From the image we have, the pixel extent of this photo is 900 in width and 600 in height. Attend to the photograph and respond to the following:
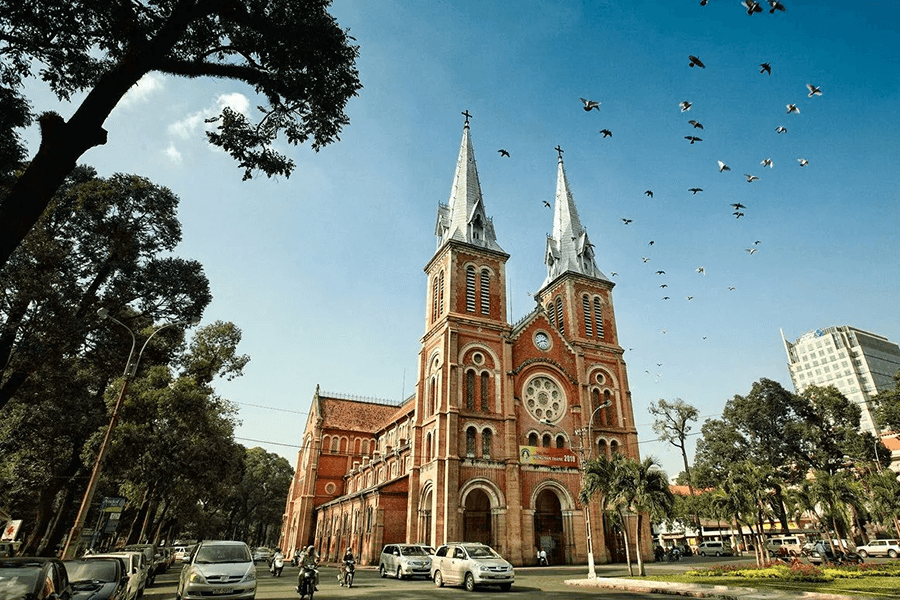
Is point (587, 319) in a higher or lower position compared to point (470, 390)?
higher

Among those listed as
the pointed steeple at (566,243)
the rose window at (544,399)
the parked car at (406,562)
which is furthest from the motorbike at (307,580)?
the pointed steeple at (566,243)

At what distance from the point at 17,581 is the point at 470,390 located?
92.1 feet

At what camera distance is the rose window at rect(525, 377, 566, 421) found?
36156mm

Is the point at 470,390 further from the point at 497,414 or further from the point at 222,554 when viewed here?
the point at 222,554

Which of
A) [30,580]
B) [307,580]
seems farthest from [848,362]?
[30,580]

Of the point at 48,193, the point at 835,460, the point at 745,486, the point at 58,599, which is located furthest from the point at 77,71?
the point at 835,460

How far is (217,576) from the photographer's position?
12.6m

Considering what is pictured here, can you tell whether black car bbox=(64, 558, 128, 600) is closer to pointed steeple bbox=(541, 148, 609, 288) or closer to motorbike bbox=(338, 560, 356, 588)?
motorbike bbox=(338, 560, 356, 588)

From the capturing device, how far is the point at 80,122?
27.4 ft

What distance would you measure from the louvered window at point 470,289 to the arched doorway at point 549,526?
45.8 feet

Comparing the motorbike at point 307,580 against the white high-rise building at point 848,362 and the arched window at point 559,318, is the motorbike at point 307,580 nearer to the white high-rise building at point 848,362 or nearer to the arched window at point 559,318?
the arched window at point 559,318

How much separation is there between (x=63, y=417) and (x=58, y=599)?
1555 cm

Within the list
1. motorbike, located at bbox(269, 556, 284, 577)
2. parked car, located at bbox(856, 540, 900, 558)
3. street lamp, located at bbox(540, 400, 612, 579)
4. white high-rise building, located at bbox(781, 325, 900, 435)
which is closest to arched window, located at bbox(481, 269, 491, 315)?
street lamp, located at bbox(540, 400, 612, 579)

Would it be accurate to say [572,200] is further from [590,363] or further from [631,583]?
[631,583]
